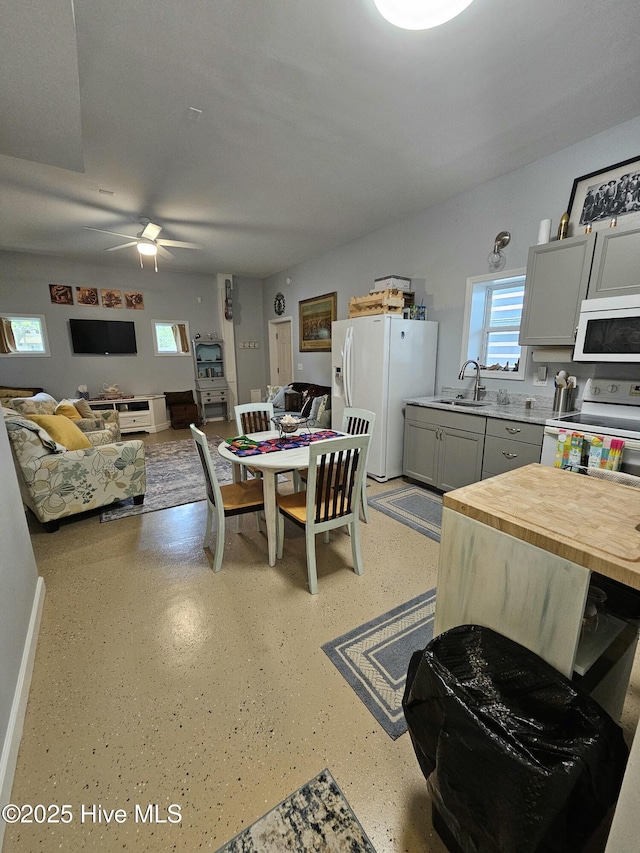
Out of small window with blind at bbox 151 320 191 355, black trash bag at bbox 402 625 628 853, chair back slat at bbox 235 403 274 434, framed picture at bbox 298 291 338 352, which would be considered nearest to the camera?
black trash bag at bbox 402 625 628 853

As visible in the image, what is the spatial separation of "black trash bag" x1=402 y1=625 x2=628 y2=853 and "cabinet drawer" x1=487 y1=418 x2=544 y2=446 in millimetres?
1951

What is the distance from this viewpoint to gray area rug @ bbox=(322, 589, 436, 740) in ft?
4.62

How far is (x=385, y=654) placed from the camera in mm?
1644

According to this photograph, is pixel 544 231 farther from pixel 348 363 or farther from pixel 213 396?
Answer: pixel 213 396

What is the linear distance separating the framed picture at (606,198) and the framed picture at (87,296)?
21.7ft

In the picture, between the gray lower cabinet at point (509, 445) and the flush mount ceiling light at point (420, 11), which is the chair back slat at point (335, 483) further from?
the flush mount ceiling light at point (420, 11)

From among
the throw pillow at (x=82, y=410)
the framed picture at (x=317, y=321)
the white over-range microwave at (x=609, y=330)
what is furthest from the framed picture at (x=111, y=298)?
the white over-range microwave at (x=609, y=330)

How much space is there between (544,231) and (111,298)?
635 centimetres

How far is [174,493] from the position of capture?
3537 millimetres

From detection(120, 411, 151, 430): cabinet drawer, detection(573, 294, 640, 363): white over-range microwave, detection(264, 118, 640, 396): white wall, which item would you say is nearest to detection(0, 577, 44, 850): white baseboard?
detection(573, 294, 640, 363): white over-range microwave

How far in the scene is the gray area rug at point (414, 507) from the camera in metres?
2.80

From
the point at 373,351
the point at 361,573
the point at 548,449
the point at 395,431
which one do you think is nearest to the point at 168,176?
the point at 373,351

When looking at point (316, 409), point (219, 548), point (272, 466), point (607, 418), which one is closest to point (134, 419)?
point (316, 409)

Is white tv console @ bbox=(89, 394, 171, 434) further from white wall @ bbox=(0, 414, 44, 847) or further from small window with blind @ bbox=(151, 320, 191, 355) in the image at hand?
white wall @ bbox=(0, 414, 44, 847)
